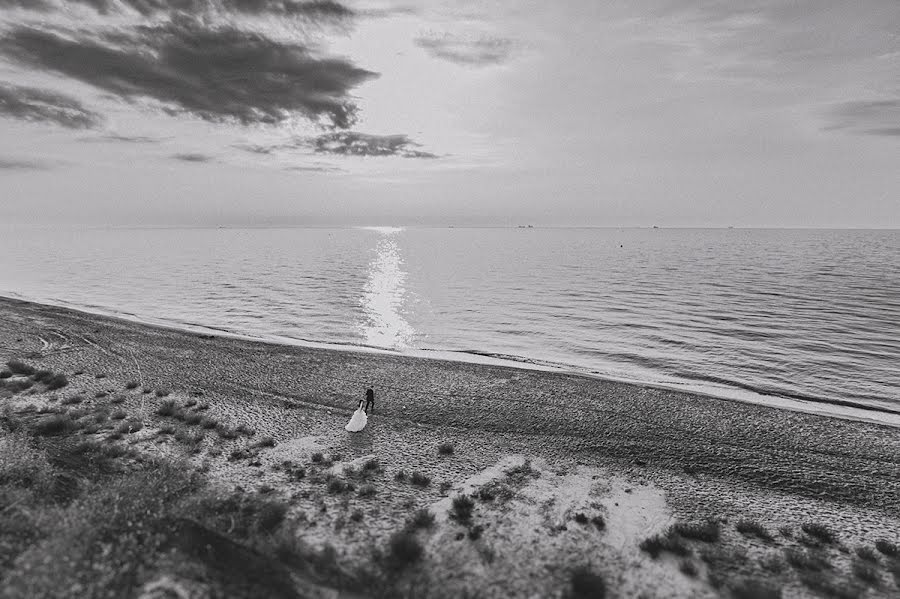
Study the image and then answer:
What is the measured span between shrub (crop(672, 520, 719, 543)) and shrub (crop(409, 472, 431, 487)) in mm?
8252

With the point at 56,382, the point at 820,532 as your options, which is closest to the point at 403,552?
the point at 820,532

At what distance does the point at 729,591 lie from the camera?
35.3 feet

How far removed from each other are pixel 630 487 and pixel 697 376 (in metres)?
18.9

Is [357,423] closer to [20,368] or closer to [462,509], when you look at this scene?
[462,509]

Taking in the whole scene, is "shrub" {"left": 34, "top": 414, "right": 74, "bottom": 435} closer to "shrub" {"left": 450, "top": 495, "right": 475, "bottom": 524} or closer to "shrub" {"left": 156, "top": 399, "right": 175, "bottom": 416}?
"shrub" {"left": 156, "top": 399, "right": 175, "bottom": 416}

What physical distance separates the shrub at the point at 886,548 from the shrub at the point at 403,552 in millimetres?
13835

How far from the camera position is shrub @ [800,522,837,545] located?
1325 centimetres

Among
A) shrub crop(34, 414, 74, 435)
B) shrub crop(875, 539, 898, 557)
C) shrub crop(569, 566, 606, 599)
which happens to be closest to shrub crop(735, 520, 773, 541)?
shrub crop(875, 539, 898, 557)

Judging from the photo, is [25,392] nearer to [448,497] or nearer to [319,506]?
[319,506]

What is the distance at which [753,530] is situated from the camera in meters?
13.5

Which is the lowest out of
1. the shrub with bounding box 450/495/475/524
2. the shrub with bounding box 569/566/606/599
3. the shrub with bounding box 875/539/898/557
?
the shrub with bounding box 875/539/898/557

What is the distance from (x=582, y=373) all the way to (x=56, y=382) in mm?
32740

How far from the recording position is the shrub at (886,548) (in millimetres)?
12695

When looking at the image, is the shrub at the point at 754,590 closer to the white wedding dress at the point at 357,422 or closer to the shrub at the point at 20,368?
the white wedding dress at the point at 357,422
